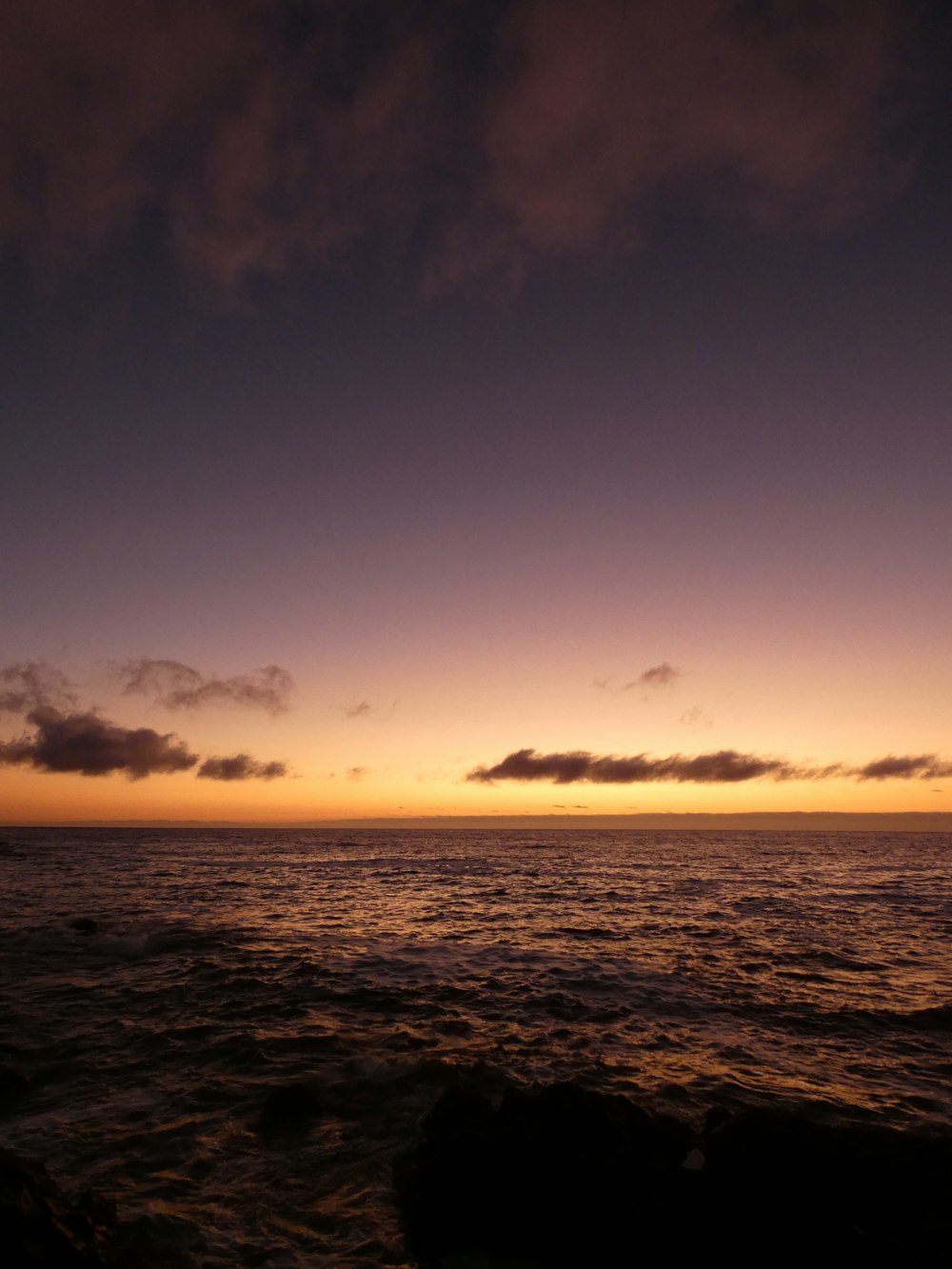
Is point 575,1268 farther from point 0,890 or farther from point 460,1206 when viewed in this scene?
point 0,890

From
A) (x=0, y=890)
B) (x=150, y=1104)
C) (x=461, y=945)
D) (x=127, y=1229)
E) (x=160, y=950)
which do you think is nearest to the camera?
(x=127, y=1229)

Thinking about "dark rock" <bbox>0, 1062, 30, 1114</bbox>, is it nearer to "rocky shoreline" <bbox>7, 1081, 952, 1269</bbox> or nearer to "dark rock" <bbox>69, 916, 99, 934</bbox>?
"rocky shoreline" <bbox>7, 1081, 952, 1269</bbox>

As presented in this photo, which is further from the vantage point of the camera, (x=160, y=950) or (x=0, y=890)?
(x=0, y=890)

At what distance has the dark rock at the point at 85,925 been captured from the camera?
29156 mm

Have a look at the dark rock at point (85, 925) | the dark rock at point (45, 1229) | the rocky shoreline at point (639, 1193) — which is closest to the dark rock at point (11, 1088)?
the rocky shoreline at point (639, 1193)

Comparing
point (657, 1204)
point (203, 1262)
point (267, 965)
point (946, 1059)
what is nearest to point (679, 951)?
point (946, 1059)

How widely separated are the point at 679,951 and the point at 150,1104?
843 inches

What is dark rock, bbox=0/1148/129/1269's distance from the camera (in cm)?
579

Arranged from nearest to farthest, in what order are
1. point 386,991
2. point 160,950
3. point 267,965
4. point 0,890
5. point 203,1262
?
point 203,1262 → point 386,991 → point 267,965 → point 160,950 → point 0,890

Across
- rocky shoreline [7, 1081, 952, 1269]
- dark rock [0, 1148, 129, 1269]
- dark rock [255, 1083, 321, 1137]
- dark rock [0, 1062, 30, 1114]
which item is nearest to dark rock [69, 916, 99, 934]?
dark rock [0, 1062, 30, 1114]

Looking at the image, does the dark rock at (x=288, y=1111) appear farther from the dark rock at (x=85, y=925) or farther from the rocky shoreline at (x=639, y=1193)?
the dark rock at (x=85, y=925)

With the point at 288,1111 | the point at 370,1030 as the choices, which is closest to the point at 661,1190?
the point at 288,1111

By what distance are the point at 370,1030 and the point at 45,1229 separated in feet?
36.8

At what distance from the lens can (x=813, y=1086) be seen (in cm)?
1320
